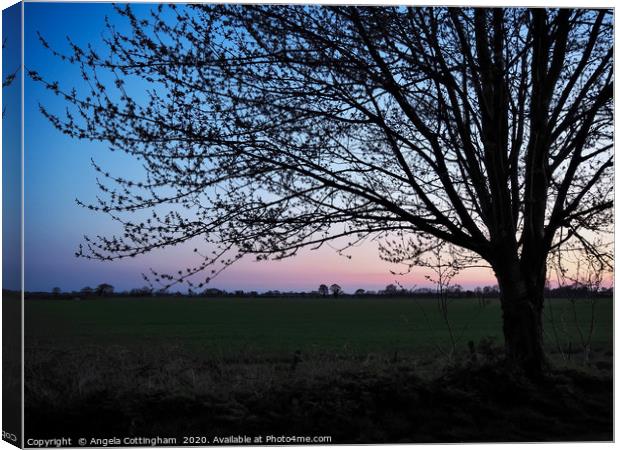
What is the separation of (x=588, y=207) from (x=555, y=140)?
0.84m

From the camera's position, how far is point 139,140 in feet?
22.9

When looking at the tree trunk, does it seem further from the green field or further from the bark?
the green field

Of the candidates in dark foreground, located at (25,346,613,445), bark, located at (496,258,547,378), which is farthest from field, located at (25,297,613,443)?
bark, located at (496,258,547,378)

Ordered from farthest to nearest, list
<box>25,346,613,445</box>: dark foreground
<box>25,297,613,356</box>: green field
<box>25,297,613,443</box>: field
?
<box>25,297,613,356</box>: green field < <box>25,297,613,443</box>: field < <box>25,346,613,445</box>: dark foreground

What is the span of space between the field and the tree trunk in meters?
0.23

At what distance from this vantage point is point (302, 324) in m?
9.05

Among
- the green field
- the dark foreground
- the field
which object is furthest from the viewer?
the green field

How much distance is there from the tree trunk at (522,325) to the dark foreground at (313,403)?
23 centimetres

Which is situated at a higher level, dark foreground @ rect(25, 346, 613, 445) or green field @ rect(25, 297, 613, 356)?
green field @ rect(25, 297, 613, 356)

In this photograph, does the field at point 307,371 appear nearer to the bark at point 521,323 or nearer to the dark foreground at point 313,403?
the dark foreground at point 313,403

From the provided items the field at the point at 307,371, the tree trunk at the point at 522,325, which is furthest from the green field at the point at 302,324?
the tree trunk at the point at 522,325

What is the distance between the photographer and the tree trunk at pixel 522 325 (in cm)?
781

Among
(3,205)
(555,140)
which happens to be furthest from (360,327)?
(3,205)

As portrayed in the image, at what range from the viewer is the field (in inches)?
262
